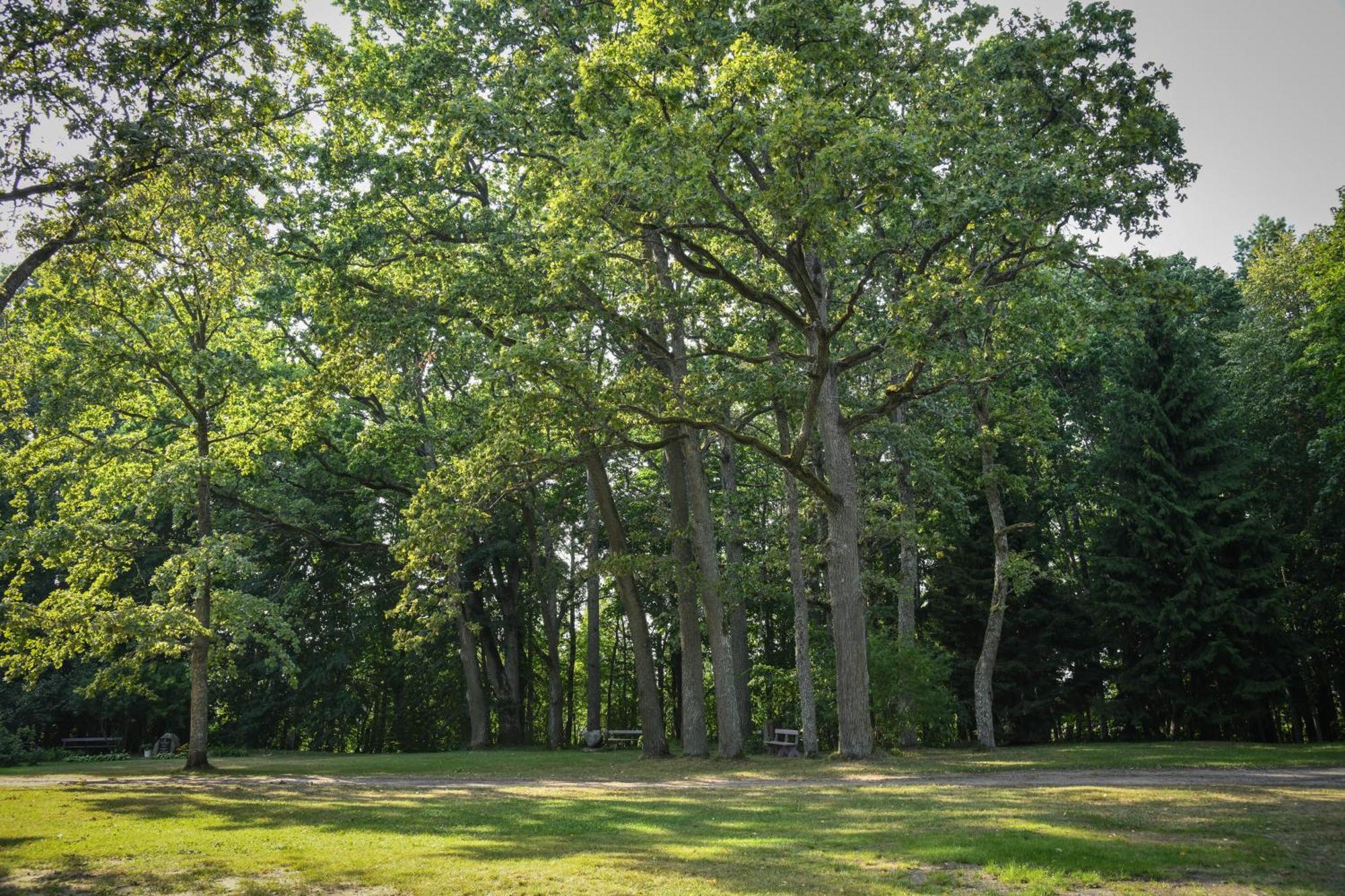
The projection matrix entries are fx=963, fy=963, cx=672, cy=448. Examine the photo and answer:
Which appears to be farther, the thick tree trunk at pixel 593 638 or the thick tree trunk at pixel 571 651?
the thick tree trunk at pixel 571 651

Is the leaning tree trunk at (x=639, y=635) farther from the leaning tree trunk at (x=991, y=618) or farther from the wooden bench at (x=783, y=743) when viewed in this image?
the leaning tree trunk at (x=991, y=618)

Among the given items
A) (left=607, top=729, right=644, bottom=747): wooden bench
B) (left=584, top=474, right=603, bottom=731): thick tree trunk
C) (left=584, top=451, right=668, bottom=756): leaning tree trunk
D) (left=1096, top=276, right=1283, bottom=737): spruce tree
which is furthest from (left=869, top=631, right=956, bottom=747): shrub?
(left=584, top=474, right=603, bottom=731): thick tree trunk

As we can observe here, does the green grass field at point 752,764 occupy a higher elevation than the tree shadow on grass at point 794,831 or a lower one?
lower

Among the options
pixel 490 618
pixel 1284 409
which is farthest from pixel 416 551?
pixel 1284 409

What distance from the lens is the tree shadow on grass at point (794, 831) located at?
7.30 m

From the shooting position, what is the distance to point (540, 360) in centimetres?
1570

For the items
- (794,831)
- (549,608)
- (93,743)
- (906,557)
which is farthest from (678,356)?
(93,743)

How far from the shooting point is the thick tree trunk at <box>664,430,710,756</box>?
2209 cm

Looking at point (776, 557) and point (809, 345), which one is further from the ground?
point (809, 345)

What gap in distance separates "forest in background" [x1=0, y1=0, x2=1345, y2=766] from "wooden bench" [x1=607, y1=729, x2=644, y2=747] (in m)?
1.22

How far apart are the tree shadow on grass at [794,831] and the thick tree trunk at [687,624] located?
317 inches

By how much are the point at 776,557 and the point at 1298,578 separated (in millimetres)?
17167

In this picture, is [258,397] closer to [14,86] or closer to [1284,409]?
[14,86]

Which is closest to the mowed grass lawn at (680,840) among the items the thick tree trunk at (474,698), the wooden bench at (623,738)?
the thick tree trunk at (474,698)
